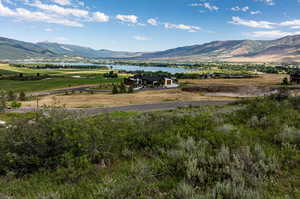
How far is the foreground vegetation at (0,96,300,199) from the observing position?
3835 millimetres

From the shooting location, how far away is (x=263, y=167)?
4.40 meters

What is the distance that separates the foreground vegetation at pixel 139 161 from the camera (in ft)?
12.6

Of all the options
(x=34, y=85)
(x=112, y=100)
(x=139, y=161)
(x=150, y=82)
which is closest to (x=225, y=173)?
(x=139, y=161)

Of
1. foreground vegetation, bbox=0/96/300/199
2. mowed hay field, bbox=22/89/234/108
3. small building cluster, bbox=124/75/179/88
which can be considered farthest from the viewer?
small building cluster, bbox=124/75/179/88

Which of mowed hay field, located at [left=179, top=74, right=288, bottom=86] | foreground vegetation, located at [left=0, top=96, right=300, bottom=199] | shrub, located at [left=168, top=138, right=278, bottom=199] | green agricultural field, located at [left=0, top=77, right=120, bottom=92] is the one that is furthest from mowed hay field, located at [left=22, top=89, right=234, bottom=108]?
shrub, located at [left=168, top=138, right=278, bottom=199]

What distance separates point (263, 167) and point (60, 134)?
551cm

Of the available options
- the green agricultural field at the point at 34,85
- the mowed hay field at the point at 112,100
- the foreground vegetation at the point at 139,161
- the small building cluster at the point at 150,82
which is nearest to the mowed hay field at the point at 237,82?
the small building cluster at the point at 150,82

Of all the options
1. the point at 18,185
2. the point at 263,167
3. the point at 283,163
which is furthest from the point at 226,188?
the point at 18,185

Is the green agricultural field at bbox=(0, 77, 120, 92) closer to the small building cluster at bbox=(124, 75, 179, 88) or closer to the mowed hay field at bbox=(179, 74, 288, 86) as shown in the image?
the small building cluster at bbox=(124, 75, 179, 88)

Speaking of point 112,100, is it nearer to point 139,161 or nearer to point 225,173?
point 139,161

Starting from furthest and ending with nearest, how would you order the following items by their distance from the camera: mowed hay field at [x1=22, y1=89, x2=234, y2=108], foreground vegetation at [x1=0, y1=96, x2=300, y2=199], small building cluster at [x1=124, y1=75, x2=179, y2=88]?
small building cluster at [x1=124, y1=75, x2=179, y2=88] → mowed hay field at [x1=22, y1=89, x2=234, y2=108] → foreground vegetation at [x1=0, y1=96, x2=300, y2=199]

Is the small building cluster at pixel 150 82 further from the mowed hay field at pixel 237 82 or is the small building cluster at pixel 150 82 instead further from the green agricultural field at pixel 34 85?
the green agricultural field at pixel 34 85

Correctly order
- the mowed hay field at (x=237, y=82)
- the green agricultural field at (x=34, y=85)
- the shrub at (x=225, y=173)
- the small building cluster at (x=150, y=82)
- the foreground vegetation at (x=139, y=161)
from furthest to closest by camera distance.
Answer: the green agricultural field at (x=34, y=85) < the small building cluster at (x=150, y=82) < the mowed hay field at (x=237, y=82) < the foreground vegetation at (x=139, y=161) < the shrub at (x=225, y=173)

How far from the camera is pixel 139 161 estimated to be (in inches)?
203
